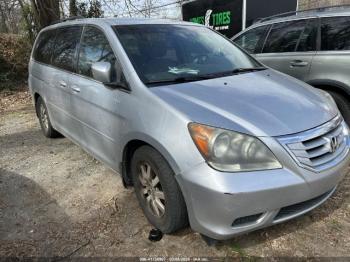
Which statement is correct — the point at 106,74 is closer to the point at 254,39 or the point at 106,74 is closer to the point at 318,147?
the point at 318,147

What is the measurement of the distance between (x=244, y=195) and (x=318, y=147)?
0.74m

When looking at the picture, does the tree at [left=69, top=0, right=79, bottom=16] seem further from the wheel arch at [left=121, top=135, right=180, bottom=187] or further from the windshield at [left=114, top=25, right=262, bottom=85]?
the wheel arch at [left=121, top=135, right=180, bottom=187]

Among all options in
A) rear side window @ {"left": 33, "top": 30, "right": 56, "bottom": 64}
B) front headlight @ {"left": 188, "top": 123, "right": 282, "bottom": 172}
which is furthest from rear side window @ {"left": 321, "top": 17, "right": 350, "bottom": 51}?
rear side window @ {"left": 33, "top": 30, "right": 56, "bottom": 64}

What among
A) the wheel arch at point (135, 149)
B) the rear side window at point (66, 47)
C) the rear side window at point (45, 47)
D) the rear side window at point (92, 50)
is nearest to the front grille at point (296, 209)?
the wheel arch at point (135, 149)

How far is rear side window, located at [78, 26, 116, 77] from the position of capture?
144 inches

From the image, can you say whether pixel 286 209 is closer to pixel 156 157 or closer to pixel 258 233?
pixel 258 233

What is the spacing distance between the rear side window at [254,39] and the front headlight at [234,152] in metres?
3.72

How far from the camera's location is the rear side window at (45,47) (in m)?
5.29

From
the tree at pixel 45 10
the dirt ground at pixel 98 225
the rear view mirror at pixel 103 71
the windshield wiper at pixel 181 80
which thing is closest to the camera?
the dirt ground at pixel 98 225

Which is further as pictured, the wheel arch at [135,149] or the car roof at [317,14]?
the car roof at [317,14]

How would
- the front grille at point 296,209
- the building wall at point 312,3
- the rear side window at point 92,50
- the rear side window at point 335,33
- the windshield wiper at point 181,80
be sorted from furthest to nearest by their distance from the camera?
the building wall at point 312,3 → the rear side window at point 335,33 → the rear side window at point 92,50 → the windshield wiper at point 181,80 → the front grille at point 296,209

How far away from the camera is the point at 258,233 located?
10.3 feet

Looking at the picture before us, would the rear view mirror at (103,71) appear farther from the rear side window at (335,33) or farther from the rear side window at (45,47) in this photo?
the rear side window at (335,33)

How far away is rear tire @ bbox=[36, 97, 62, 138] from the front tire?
282 centimetres
